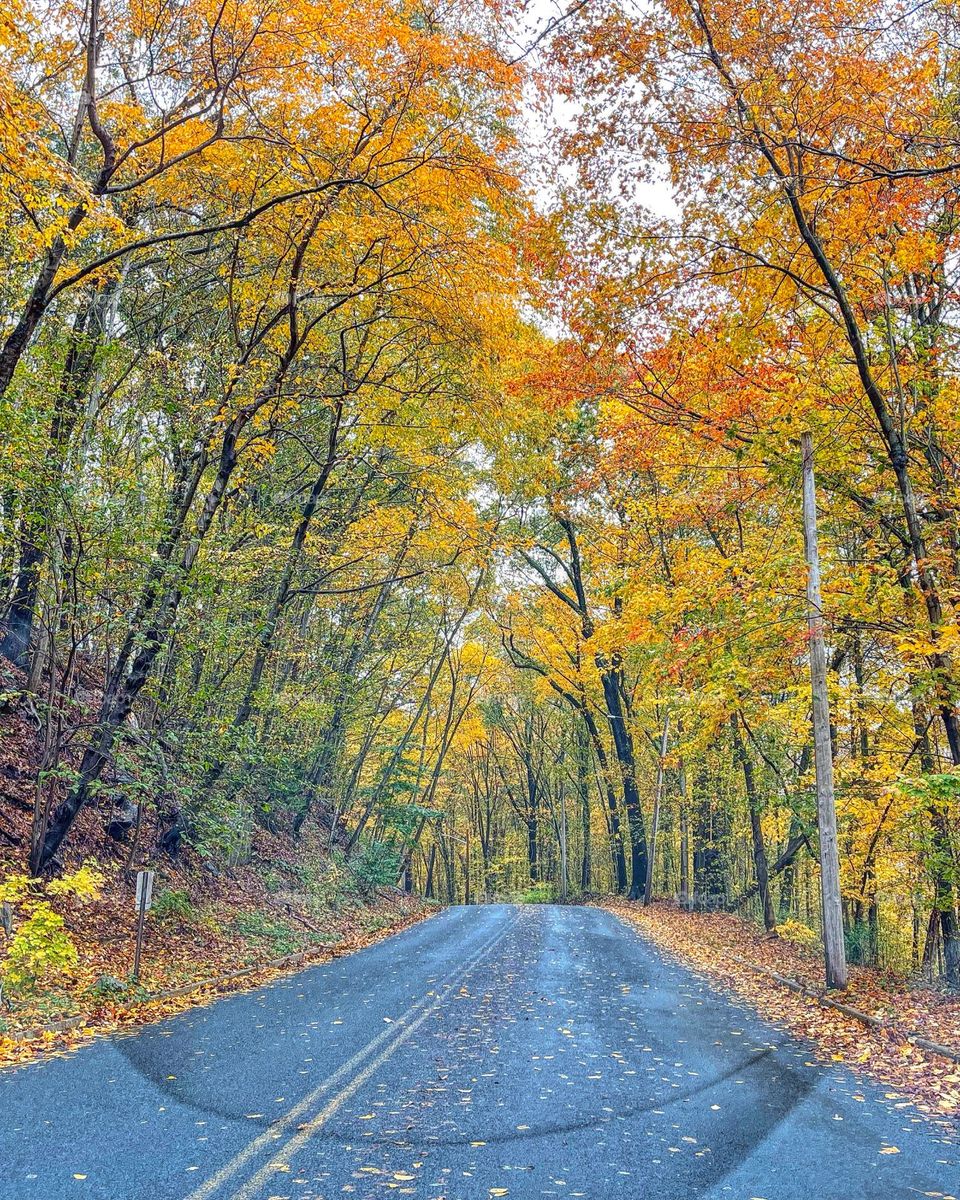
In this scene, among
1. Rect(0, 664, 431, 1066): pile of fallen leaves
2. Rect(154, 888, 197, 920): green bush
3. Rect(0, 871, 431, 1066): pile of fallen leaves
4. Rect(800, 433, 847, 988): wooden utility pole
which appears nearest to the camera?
Rect(0, 871, 431, 1066): pile of fallen leaves

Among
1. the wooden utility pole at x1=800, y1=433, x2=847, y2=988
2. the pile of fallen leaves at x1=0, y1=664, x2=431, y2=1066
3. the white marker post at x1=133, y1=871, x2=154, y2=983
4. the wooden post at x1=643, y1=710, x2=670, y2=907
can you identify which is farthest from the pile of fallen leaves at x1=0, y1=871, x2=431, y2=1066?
the wooden post at x1=643, y1=710, x2=670, y2=907

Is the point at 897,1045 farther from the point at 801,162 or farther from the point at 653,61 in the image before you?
the point at 653,61

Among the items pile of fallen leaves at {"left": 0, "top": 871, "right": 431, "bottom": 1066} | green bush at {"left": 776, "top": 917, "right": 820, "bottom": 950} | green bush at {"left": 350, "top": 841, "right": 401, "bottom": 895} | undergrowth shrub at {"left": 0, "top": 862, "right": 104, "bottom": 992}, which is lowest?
green bush at {"left": 776, "top": 917, "right": 820, "bottom": 950}

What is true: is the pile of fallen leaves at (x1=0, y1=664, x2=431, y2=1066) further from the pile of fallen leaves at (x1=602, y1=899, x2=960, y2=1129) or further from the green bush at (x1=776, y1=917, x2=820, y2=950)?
the green bush at (x1=776, y1=917, x2=820, y2=950)

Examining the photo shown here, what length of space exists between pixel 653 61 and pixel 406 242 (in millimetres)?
3736

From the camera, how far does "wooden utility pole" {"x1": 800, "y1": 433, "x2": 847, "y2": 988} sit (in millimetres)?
9750

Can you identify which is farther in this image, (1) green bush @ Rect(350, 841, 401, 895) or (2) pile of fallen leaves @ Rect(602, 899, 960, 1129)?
(1) green bush @ Rect(350, 841, 401, 895)

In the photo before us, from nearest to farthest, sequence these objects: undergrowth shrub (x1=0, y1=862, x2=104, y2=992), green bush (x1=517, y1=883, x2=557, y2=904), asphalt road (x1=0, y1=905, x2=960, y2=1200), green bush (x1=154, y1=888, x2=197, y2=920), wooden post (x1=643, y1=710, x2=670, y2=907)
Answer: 1. asphalt road (x1=0, y1=905, x2=960, y2=1200)
2. undergrowth shrub (x1=0, y1=862, x2=104, y2=992)
3. green bush (x1=154, y1=888, x2=197, y2=920)
4. wooden post (x1=643, y1=710, x2=670, y2=907)
5. green bush (x1=517, y1=883, x2=557, y2=904)

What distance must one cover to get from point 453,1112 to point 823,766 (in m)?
7.20

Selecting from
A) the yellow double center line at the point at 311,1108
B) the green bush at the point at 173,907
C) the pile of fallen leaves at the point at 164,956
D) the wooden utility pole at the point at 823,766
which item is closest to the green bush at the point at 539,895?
the pile of fallen leaves at the point at 164,956

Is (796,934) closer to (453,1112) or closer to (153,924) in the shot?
(153,924)

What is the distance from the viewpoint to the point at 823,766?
10.2 metres

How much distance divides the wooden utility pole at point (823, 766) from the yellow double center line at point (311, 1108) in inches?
203

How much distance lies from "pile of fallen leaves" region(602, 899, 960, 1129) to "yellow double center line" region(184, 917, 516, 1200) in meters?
3.91
